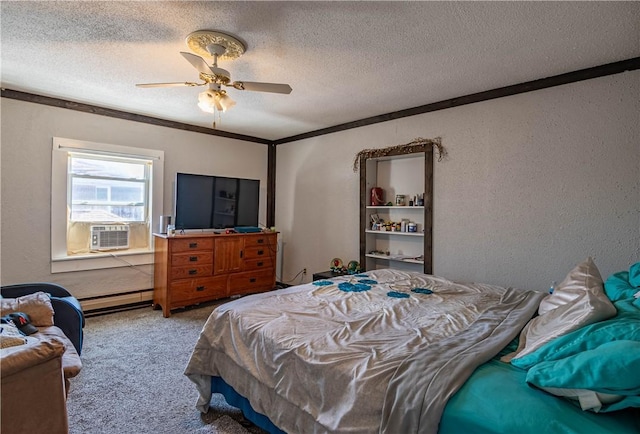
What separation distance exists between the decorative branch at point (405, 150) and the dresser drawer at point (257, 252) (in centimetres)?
174

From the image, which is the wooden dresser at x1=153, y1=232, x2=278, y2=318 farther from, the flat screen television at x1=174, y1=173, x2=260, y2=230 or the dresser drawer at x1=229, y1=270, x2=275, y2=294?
the flat screen television at x1=174, y1=173, x2=260, y2=230

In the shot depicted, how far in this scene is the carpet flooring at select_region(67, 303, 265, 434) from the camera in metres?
1.96

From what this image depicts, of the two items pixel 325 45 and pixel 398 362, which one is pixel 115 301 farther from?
pixel 398 362

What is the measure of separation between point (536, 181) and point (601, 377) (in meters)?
2.43

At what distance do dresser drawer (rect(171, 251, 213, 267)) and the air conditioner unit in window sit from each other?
807mm

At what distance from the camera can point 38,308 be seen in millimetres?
2318

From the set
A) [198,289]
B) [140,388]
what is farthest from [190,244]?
[140,388]

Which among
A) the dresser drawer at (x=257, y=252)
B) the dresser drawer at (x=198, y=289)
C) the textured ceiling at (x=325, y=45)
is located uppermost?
the textured ceiling at (x=325, y=45)

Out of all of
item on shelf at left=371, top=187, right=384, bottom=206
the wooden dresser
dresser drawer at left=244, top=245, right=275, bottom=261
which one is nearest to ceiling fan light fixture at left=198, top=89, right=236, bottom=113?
the wooden dresser

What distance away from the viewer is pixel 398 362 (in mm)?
1341

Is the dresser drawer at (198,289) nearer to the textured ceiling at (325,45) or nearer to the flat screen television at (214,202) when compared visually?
the flat screen television at (214,202)

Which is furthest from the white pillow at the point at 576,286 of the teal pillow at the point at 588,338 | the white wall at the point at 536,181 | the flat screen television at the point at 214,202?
the flat screen television at the point at 214,202

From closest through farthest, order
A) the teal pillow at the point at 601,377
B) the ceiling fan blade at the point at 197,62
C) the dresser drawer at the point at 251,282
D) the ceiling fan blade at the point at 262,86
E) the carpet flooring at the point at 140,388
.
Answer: the teal pillow at the point at 601,377
the carpet flooring at the point at 140,388
the ceiling fan blade at the point at 197,62
the ceiling fan blade at the point at 262,86
the dresser drawer at the point at 251,282

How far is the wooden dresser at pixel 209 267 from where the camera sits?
396cm
